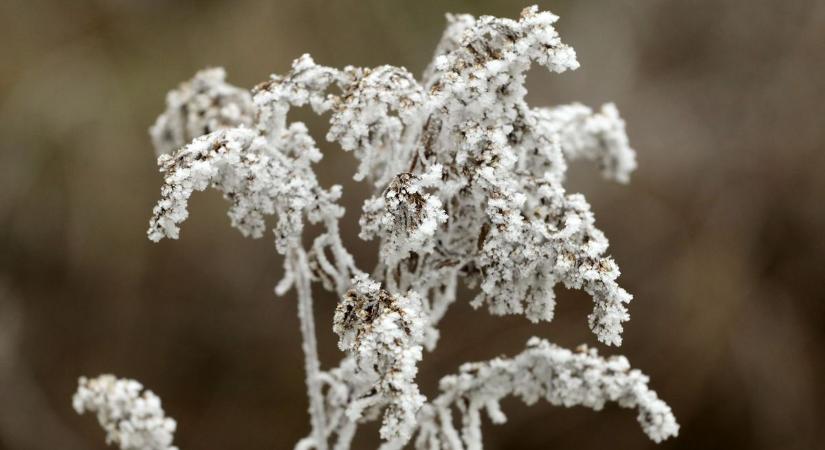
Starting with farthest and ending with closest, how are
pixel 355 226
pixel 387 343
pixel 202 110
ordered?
pixel 355 226
pixel 202 110
pixel 387 343

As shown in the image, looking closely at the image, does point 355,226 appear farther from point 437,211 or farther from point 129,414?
point 437,211

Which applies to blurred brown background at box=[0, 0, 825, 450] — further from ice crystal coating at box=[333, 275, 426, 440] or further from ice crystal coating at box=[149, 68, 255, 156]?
ice crystal coating at box=[333, 275, 426, 440]

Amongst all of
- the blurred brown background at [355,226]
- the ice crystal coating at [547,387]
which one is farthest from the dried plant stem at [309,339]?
the blurred brown background at [355,226]

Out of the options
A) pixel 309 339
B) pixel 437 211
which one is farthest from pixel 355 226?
pixel 437 211

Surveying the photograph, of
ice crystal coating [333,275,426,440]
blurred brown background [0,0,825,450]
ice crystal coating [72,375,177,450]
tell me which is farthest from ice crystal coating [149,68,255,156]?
blurred brown background [0,0,825,450]

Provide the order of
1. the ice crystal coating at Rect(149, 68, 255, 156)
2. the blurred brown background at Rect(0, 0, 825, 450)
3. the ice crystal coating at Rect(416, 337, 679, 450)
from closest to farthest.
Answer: the ice crystal coating at Rect(416, 337, 679, 450) < the ice crystal coating at Rect(149, 68, 255, 156) < the blurred brown background at Rect(0, 0, 825, 450)

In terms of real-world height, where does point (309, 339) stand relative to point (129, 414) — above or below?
above

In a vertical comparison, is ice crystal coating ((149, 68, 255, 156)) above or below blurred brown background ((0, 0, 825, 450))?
below

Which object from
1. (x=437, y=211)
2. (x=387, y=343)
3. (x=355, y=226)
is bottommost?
(x=387, y=343)
